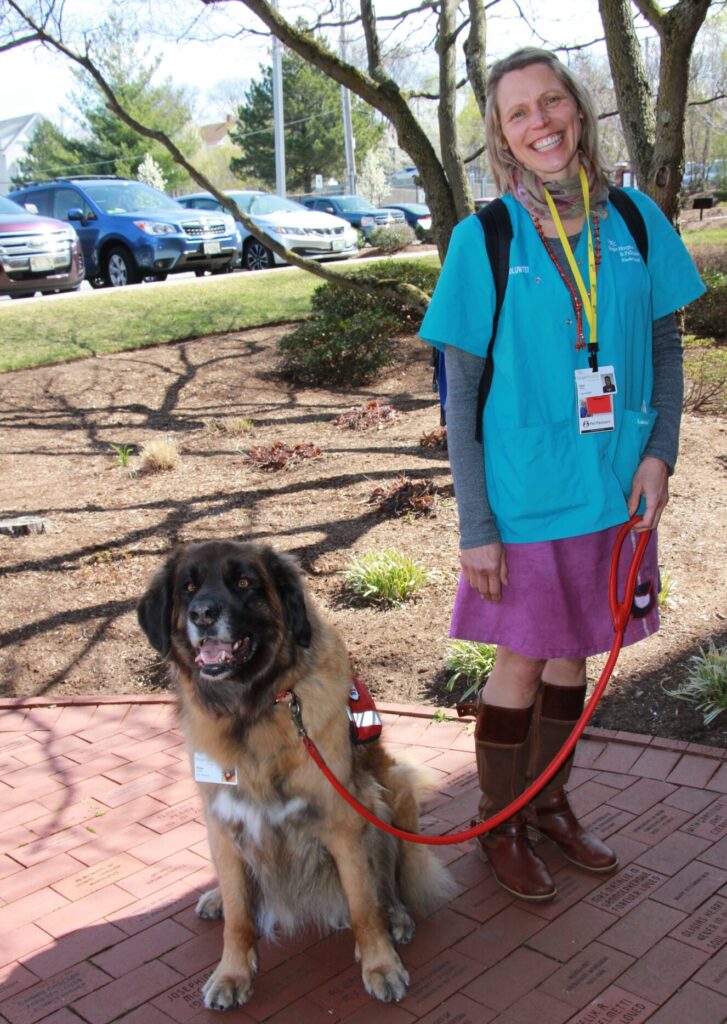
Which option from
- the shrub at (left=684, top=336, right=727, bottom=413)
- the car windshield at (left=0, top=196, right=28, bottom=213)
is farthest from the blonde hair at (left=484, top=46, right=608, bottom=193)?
the car windshield at (left=0, top=196, right=28, bottom=213)

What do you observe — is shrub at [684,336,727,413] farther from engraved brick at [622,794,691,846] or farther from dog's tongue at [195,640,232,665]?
dog's tongue at [195,640,232,665]

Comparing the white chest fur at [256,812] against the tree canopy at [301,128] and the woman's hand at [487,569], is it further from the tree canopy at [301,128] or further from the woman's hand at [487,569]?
the tree canopy at [301,128]

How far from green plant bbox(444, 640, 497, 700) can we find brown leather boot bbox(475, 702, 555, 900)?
135 centimetres

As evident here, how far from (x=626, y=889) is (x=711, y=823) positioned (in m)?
0.50

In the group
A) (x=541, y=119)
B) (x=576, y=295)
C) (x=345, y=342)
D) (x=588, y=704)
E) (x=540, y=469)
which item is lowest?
(x=588, y=704)

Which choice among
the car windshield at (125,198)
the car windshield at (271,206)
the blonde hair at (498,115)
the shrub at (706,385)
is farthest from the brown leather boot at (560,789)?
the car windshield at (271,206)

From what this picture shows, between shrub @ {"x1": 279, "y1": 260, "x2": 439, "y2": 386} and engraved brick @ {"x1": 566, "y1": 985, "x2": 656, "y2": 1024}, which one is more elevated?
shrub @ {"x1": 279, "y1": 260, "x2": 439, "y2": 386}

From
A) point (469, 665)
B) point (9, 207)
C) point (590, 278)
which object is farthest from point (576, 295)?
point (9, 207)

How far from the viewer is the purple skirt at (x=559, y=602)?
9.55ft

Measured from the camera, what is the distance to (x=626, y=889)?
10.5ft

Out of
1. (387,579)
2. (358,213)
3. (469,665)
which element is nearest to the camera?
(469,665)

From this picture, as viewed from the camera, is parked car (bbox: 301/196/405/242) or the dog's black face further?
parked car (bbox: 301/196/405/242)

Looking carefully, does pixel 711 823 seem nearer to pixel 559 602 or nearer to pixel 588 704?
pixel 588 704

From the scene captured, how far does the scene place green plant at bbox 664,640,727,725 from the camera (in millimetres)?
4148
